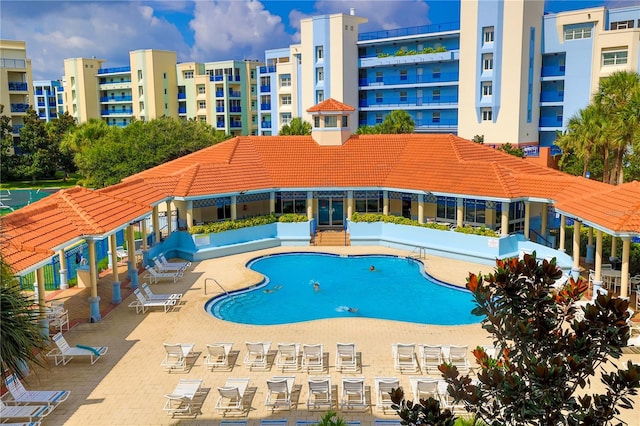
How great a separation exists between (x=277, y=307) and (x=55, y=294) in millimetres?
9306

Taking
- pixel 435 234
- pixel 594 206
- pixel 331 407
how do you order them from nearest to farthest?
pixel 331 407
pixel 594 206
pixel 435 234

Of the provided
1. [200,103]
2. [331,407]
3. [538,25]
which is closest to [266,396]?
[331,407]

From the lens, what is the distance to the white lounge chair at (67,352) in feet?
55.4

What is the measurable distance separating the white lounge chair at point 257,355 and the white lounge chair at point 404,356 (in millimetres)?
3850

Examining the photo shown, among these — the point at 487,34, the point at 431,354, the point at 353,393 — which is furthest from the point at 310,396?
the point at 487,34

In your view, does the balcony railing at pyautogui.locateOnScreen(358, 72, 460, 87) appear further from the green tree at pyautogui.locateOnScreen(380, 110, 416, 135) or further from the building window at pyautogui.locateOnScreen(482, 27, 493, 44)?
the green tree at pyautogui.locateOnScreen(380, 110, 416, 135)

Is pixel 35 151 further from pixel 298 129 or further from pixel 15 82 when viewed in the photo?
pixel 298 129

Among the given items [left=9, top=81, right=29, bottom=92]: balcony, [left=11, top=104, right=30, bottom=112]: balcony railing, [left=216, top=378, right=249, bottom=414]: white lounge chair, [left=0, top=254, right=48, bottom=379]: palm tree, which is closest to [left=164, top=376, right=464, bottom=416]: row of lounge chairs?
[left=216, top=378, right=249, bottom=414]: white lounge chair

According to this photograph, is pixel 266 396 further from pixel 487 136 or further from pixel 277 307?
pixel 487 136

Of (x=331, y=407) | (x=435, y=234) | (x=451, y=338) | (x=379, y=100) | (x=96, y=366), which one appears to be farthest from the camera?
(x=379, y=100)

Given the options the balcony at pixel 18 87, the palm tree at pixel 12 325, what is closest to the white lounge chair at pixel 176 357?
the palm tree at pixel 12 325

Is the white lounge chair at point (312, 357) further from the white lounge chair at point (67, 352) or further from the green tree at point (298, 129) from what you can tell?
the green tree at point (298, 129)

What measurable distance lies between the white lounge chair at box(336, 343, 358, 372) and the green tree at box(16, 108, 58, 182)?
A: 58.4 metres

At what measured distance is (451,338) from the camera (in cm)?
1914
